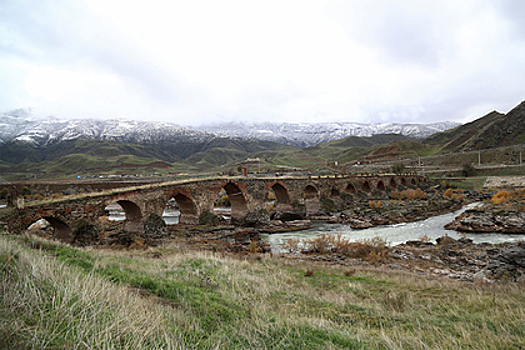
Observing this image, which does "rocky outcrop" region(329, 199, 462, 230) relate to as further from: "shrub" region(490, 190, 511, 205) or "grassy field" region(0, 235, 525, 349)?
"grassy field" region(0, 235, 525, 349)

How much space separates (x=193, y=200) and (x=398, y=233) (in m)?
16.7

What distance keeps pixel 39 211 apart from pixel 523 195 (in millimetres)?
42365

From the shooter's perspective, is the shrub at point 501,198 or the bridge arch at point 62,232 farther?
the shrub at point 501,198

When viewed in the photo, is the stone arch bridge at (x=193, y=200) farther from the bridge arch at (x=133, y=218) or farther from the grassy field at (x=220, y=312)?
the grassy field at (x=220, y=312)

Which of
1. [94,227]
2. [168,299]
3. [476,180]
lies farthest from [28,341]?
[476,180]

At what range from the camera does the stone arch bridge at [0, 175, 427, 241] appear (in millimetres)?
12508

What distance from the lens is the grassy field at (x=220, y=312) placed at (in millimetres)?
2645

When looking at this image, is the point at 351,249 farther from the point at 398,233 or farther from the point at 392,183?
the point at 392,183

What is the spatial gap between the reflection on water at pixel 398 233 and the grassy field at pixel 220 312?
10.9m

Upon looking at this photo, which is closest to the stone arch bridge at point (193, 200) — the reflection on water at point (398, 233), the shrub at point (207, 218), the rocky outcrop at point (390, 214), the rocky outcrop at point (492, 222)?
the shrub at point (207, 218)

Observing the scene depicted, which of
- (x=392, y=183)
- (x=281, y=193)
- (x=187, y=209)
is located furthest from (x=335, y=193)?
(x=187, y=209)

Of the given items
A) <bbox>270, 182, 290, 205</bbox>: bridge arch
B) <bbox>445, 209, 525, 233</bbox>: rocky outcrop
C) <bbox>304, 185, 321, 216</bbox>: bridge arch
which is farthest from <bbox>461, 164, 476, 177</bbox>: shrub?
<bbox>270, 182, 290, 205</bbox>: bridge arch

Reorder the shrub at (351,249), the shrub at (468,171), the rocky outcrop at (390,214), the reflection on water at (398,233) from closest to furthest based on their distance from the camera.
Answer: the shrub at (351,249) → the reflection on water at (398,233) → the rocky outcrop at (390,214) → the shrub at (468,171)

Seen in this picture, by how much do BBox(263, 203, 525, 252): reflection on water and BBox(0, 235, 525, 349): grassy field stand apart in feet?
35.7
